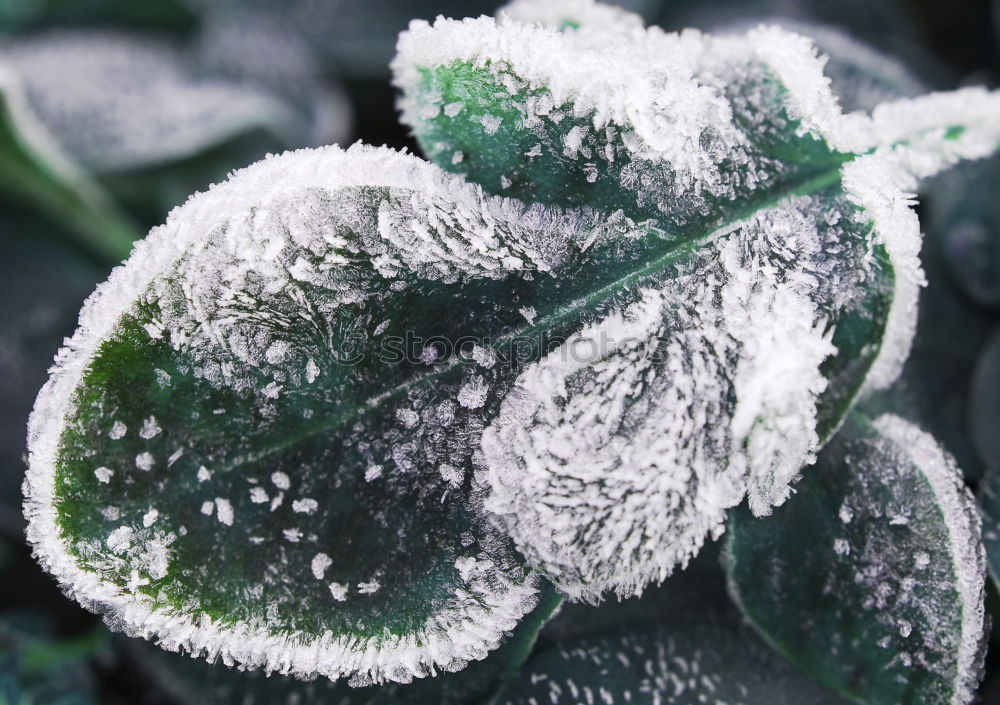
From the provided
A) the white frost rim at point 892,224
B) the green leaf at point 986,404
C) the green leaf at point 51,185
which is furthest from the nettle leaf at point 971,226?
the green leaf at point 51,185

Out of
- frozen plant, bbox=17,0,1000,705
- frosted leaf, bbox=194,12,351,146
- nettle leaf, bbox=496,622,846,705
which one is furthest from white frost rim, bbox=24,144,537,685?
frosted leaf, bbox=194,12,351,146

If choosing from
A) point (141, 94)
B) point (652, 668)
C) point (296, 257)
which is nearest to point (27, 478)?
point (296, 257)

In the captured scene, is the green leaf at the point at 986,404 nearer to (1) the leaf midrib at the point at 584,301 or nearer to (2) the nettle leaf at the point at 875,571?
(2) the nettle leaf at the point at 875,571

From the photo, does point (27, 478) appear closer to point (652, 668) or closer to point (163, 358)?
point (163, 358)

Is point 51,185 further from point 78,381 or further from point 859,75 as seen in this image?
point 859,75

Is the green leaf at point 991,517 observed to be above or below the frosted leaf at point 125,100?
below

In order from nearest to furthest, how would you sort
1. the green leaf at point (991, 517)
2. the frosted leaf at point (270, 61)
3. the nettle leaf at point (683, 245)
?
the nettle leaf at point (683, 245), the green leaf at point (991, 517), the frosted leaf at point (270, 61)
